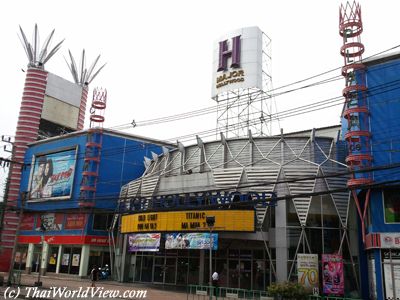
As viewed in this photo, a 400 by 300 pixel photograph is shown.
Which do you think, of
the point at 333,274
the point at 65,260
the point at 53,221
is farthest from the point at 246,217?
the point at 53,221

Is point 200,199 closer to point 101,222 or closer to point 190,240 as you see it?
point 190,240

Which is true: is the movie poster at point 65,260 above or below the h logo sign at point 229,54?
below

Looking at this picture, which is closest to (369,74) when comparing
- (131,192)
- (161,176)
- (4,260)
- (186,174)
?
(186,174)

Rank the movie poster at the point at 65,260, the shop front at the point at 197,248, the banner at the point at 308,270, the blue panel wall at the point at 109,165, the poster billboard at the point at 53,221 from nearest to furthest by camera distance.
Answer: the banner at the point at 308,270 < the shop front at the point at 197,248 < the movie poster at the point at 65,260 < the blue panel wall at the point at 109,165 < the poster billboard at the point at 53,221

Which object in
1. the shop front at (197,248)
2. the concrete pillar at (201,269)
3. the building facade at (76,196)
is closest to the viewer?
the shop front at (197,248)

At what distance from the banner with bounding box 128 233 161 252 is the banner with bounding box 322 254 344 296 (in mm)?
14270

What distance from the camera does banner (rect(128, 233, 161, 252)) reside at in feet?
126

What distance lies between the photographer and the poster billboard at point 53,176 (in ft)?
183

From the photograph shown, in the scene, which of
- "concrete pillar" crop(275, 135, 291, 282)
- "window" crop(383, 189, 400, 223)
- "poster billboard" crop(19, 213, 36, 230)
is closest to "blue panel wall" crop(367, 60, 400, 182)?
"window" crop(383, 189, 400, 223)

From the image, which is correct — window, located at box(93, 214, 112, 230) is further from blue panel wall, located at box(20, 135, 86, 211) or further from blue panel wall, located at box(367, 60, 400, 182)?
blue panel wall, located at box(367, 60, 400, 182)

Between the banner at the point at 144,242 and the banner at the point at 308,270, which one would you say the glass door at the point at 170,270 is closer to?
the banner at the point at 144,242

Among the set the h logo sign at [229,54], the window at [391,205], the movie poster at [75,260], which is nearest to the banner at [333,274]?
the window at [391,205]

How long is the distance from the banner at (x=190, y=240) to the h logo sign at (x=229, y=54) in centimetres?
2489

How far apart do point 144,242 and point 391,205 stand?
69.2 ft
